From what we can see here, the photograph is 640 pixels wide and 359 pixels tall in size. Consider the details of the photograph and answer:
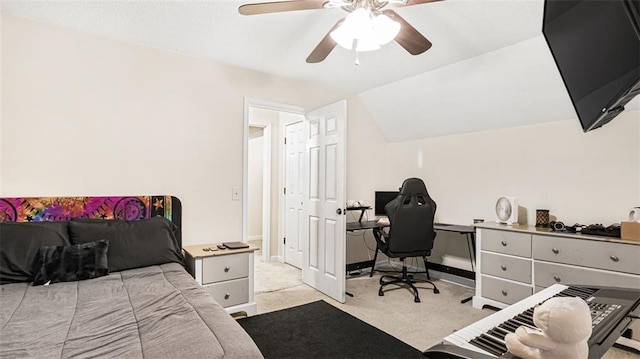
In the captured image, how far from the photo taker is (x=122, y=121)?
9.04 feet

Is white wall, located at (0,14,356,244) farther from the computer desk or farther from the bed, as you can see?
the computer desk

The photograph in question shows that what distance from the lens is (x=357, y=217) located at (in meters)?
4.33

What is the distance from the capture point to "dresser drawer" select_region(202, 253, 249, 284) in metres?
2.66

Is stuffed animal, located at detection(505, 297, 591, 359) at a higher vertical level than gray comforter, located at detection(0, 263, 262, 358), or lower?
higher

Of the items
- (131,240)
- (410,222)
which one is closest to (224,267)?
(131,240)

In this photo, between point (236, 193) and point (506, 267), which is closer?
point (506, 267)

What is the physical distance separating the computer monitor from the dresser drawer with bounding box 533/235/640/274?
1839 millimetres

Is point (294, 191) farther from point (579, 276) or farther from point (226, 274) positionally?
point (579, 276)

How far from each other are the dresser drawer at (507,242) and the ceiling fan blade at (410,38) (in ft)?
6.30

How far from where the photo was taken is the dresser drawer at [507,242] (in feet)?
9.48

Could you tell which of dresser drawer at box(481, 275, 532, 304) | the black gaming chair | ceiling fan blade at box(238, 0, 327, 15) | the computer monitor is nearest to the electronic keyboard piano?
ceiling fan blade at box(238, 0, 327, 15)

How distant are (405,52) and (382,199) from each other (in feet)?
6.72

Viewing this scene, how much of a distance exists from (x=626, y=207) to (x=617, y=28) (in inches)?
117

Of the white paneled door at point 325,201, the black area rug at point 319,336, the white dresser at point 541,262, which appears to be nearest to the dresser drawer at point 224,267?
the black area rug at point 319,336
